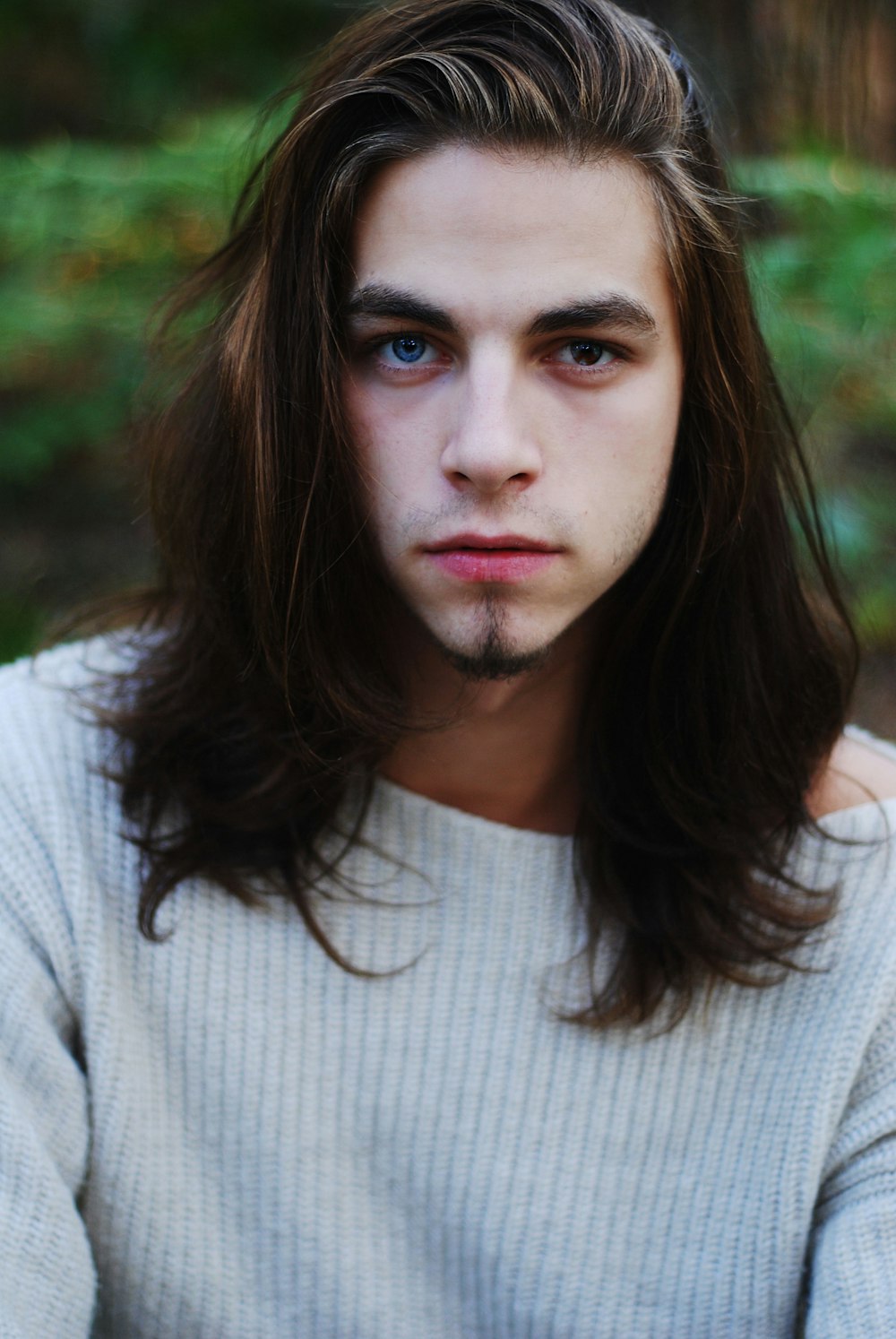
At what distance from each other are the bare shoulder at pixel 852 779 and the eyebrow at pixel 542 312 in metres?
0.70

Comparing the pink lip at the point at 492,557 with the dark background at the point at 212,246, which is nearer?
the pink lip at the point at 492,557

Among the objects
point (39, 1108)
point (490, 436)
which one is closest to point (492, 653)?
point (490, 436)

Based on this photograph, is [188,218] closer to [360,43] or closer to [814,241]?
[814,241]

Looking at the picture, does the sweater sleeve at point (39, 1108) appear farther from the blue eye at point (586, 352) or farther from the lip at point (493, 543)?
the blue eye at point (586, 352)

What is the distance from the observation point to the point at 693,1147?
66.3 inches

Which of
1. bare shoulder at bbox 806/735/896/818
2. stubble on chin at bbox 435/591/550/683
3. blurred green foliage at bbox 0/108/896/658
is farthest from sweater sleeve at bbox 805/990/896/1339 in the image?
blurred green foliage at bbox 0/108/896/658

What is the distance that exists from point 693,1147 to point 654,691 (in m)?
0.60

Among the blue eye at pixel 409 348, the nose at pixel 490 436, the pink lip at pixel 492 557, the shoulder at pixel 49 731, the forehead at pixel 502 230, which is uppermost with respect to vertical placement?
the forehead at pixel 502 230

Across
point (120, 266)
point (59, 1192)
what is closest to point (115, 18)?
point (120, 266)

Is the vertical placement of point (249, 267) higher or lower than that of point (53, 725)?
higher

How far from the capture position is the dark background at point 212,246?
3094 mm

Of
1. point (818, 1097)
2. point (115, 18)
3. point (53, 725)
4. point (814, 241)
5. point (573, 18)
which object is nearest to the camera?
point (573, 18)

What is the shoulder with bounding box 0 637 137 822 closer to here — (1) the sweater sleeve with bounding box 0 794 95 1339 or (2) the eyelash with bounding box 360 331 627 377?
(1) the sweater sleeve with bounding box 0 794 95 1339

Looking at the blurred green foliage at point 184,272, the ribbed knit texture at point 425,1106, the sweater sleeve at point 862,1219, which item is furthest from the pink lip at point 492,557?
the blurred green foliage at point 184,272
